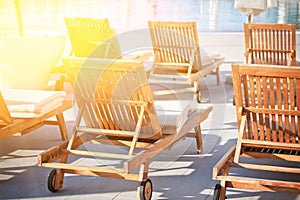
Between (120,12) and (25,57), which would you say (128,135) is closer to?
(25,57)

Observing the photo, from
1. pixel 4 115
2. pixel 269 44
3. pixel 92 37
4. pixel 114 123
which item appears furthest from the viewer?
pixel 92 37

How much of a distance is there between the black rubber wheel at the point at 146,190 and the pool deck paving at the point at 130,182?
0.50 feet

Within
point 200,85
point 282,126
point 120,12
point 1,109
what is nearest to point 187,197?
point 282,126

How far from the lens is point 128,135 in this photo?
3.70 m

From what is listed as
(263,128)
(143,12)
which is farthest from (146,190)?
(143,12)

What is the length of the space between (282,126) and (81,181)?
1281 mm

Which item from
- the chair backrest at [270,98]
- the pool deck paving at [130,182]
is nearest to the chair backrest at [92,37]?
the pool deck paving at [130,182]

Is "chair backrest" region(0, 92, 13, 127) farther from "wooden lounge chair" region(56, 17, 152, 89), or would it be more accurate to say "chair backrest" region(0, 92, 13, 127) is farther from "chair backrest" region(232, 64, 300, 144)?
"wooden lounge chair" region(56, 17, 152, 89)

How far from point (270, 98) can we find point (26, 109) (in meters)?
1.65

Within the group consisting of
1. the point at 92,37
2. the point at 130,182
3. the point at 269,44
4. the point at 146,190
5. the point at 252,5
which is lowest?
the point at 130,182

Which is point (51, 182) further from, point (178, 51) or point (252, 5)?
point (252, 5)

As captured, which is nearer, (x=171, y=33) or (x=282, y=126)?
(x=282, y=126)

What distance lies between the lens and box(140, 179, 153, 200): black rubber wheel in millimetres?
3344

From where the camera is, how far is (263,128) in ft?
11.4
